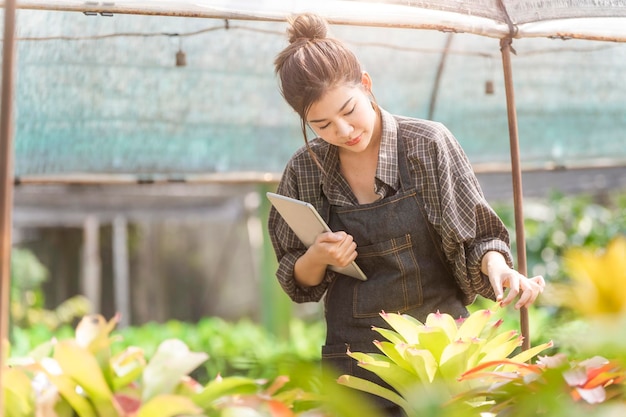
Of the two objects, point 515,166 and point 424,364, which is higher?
point 515,166

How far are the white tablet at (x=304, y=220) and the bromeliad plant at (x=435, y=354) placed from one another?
1.54ft

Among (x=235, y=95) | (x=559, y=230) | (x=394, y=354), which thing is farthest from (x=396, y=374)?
(x=559, y=230)

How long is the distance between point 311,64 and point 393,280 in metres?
0.54

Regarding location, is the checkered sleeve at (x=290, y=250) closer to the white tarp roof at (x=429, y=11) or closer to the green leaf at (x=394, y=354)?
the white tarp roof at (x=429, y=11)

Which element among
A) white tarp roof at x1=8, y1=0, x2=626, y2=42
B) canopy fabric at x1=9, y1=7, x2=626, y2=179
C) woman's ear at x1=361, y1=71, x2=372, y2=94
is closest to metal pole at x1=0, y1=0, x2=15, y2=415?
white tarp roof at x1=8, y1=0, x2=626, y2=42

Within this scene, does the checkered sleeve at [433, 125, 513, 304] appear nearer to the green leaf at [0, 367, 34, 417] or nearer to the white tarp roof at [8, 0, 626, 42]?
the white tarp roof at [8, 0, 626, 42]

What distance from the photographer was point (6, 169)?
0.81 meters

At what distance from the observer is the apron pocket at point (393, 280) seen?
1.87 m

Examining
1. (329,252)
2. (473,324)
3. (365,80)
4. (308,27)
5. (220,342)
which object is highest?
(308,27)

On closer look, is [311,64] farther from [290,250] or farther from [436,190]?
[290,250]

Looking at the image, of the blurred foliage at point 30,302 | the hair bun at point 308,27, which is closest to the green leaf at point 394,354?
the hair bun at point 308,27

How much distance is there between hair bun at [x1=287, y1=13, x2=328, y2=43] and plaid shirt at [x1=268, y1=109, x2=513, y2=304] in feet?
0.80

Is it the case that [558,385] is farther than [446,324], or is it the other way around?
[446,324]

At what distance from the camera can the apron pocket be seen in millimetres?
1869
